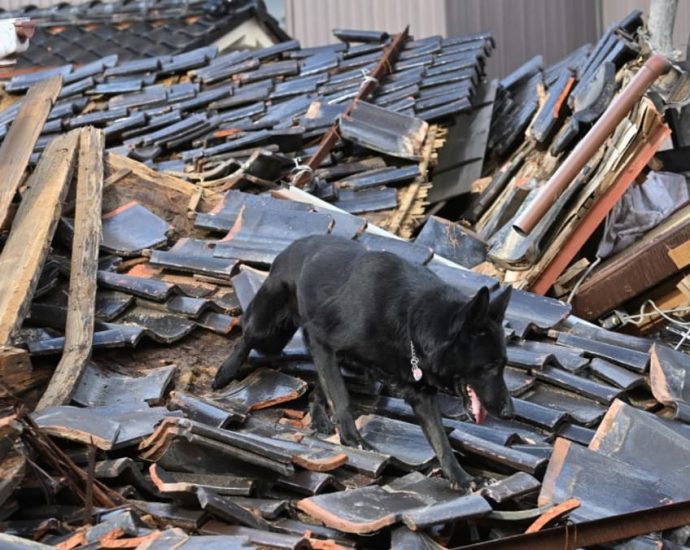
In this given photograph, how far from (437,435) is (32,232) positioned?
116 inches

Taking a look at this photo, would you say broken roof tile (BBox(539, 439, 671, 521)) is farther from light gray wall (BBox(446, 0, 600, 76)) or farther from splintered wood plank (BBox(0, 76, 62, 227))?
light gray wall (BBox(446, 0, 600, 76))

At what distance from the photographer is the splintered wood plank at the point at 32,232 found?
21.6ft

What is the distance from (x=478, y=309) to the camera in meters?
5.82

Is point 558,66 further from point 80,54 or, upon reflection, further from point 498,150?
point 80,54

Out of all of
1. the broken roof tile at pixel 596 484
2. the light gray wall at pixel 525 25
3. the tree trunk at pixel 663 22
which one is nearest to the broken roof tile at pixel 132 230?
the broken roof tile at pixel 596 484

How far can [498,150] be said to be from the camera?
1129cm

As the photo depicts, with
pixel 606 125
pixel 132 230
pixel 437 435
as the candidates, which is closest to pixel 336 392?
pixel 437 435

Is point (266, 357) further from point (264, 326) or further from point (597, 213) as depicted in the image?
point (597, 213)

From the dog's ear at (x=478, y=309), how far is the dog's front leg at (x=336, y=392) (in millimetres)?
830

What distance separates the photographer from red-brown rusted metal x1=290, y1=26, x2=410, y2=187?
963 centimetres

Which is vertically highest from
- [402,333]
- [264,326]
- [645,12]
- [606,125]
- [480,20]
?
[606,125]

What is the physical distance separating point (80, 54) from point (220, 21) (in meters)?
1.70

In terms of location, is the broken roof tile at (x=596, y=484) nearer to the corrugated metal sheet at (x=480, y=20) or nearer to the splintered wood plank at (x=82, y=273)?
the splintered wood plank at (x=82, y=273)

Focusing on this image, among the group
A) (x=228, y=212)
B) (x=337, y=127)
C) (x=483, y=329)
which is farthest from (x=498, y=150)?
(x=483, y=329)
